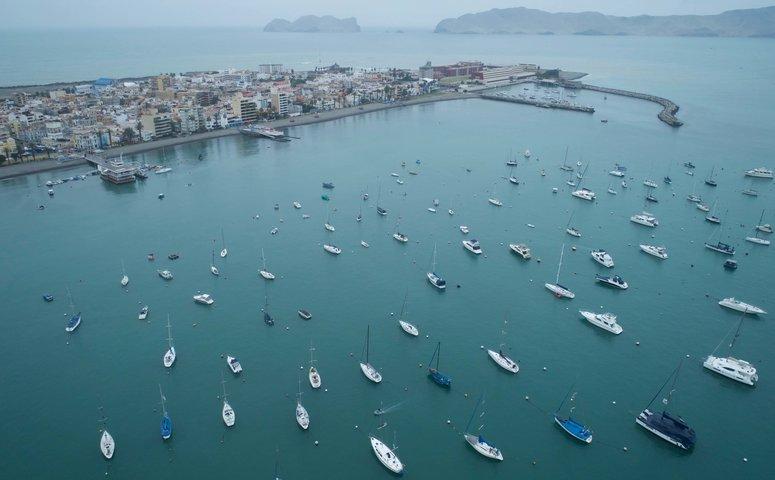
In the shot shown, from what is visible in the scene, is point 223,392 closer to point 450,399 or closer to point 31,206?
point 450,399

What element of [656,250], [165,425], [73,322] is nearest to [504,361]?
[165,425]

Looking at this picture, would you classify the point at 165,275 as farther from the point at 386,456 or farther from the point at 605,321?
the point at 605,321

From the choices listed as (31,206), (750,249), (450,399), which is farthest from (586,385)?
(31,206)

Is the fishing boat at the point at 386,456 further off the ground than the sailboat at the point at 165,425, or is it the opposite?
the sailboat at the point at 165,425

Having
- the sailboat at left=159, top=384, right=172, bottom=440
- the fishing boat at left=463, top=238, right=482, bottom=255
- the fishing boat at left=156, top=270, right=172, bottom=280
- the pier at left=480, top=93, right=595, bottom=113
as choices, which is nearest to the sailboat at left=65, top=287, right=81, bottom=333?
the fishing boat at left=156, top=270, right=172, bottom=280

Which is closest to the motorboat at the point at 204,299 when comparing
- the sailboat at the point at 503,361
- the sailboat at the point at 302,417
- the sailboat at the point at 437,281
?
the sailboat at the point at 302,417

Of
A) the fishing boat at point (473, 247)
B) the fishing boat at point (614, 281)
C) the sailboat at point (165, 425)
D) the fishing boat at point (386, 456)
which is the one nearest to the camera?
the fishing boat at point (386, 456)

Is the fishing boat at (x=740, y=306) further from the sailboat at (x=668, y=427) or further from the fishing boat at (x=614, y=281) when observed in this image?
the sailboat at (x=668, y=427)
